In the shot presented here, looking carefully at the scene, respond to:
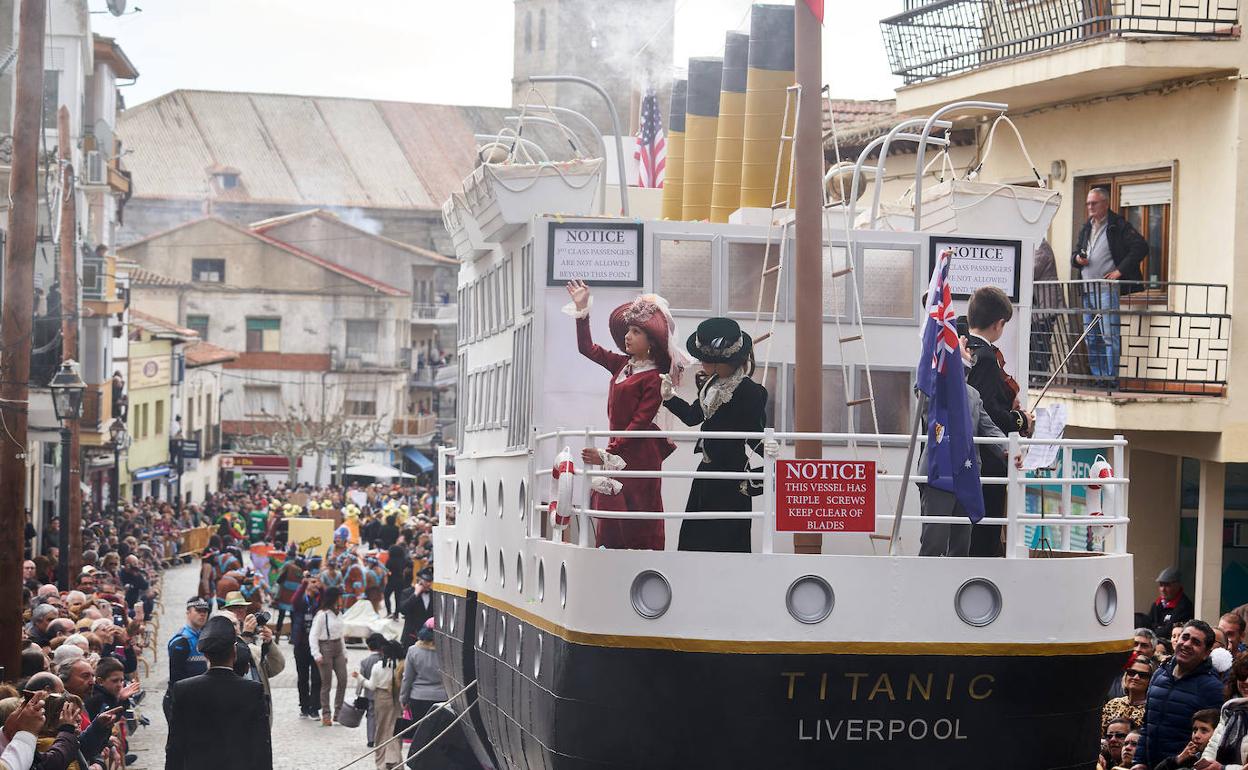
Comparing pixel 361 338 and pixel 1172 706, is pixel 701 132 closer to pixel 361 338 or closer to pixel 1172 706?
pixel 1172 706

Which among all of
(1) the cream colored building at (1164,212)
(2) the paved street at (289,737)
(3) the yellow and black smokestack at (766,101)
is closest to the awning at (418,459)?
(2) the paved street at (289,737)

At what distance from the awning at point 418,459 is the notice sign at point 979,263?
219 ft

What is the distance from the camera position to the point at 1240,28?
54.0 feet

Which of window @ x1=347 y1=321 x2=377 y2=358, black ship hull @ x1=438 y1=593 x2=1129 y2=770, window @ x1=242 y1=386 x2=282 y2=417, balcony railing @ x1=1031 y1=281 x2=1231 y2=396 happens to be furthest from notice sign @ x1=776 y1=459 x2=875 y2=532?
window @ x1=347 y1=321 x2=377 y2=358

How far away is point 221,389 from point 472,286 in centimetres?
6033

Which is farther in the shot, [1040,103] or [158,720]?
[158,720]

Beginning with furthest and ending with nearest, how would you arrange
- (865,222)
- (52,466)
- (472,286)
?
1. (52,466)
2. (472,286)
3. (865,222)

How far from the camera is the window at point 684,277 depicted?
13.0 meters

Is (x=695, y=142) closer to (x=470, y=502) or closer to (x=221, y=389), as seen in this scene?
(x=470, y=502)

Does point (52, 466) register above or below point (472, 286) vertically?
below

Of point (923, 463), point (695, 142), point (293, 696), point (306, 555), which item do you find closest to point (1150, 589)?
point (695, 142)

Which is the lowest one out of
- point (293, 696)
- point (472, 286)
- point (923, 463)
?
point (293, 696)

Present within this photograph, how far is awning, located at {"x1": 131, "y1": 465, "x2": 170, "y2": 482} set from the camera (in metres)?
54.8

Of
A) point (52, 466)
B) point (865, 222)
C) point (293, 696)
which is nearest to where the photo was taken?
point (865, 222)
